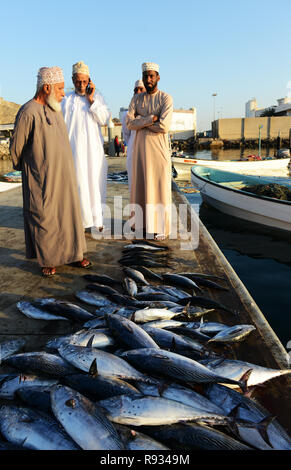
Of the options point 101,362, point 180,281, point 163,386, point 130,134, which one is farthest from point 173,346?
point 130,134

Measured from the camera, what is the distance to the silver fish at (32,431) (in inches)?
65.1

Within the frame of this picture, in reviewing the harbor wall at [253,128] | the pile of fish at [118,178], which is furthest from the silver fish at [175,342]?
the harbor wall at [253,128]

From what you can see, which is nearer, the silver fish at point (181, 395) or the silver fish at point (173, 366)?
the silver fish at point (181, 395)

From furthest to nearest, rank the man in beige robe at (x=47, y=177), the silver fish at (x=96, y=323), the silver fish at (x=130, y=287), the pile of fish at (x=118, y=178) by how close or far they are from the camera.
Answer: the pile of fish at (x=118, y=178), the man in beige robe at (x=47, y=177), the silver fish at (x=130, y=287), the silver fish at (x=96, y=323)

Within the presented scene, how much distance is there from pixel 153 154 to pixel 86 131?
112cm

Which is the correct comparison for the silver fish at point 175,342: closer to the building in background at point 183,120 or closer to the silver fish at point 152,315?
the silver fish at point 152,315

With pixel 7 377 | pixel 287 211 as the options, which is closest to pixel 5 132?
pixel 287 211

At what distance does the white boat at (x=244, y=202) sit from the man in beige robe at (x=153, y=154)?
478cm

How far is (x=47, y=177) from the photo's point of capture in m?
3.85

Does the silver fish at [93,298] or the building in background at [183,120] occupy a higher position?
the building in background at [183,120]

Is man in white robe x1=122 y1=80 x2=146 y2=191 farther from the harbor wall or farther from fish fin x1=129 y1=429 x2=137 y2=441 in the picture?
the harbor wall

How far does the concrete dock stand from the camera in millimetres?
2355
